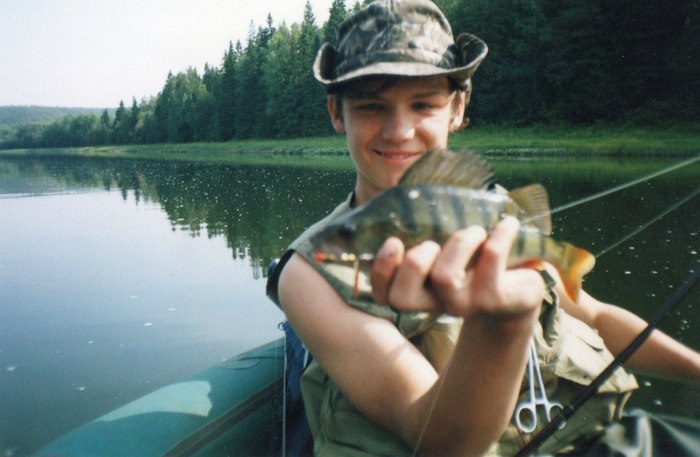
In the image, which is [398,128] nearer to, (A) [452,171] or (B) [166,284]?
(A) [452,171]

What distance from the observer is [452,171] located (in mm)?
1470

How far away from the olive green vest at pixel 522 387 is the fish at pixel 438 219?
0.50 meters

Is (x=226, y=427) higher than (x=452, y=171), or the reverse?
(x=452, y=171)

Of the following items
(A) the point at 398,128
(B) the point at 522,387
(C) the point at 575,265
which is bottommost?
(B) the point at 522,387

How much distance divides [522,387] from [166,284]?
291 inches

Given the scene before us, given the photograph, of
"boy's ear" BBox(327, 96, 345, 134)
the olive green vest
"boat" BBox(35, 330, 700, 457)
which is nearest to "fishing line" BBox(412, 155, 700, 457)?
the olive green vest

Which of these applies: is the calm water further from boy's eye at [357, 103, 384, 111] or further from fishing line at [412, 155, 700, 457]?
boy's eye at [357, 103, 384, 111]

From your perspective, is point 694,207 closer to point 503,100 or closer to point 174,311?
point 174,311

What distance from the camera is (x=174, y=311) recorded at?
24.4ft

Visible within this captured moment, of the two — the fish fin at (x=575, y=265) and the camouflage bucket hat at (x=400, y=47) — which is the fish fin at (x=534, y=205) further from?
the camouflage bucket hat at (x=400, y=47)

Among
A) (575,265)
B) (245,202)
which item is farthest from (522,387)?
(245,202)

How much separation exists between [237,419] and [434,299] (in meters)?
2.00

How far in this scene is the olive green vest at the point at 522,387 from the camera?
1.95m

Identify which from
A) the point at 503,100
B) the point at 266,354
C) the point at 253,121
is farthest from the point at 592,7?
the point at 253,121
